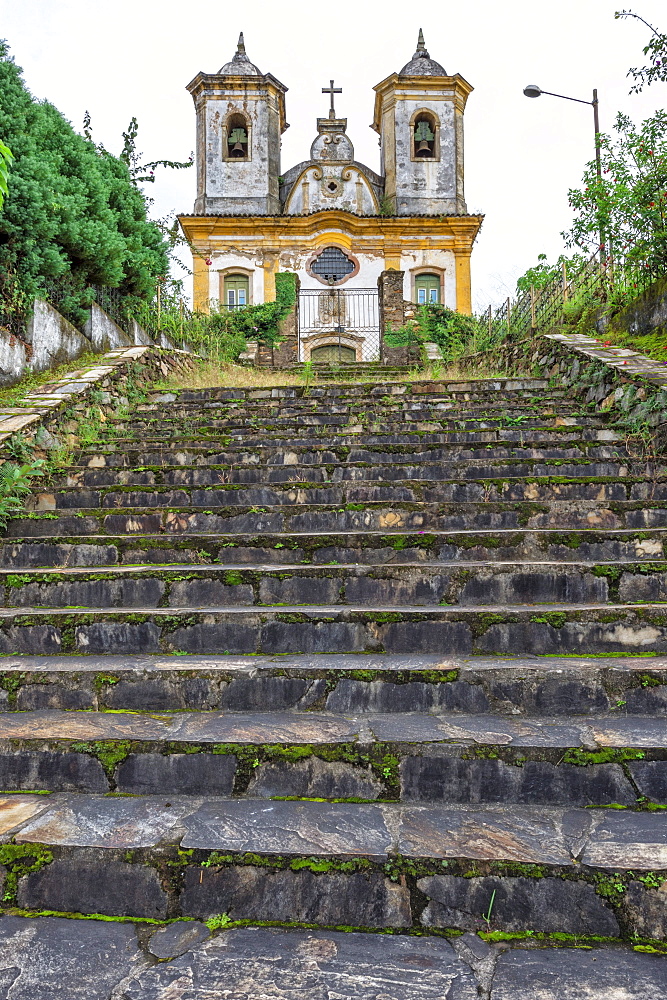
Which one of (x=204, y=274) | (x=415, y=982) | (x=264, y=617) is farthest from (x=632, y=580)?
(x=204, y=274)

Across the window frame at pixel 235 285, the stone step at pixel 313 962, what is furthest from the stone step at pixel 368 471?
the window frame at pixel 235 285

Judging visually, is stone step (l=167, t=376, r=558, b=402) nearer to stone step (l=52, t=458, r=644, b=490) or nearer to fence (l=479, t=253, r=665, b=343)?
fence (l=479, t=253, r=665, b=343)

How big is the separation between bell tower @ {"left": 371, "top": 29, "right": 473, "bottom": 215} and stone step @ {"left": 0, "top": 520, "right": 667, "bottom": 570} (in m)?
21.9

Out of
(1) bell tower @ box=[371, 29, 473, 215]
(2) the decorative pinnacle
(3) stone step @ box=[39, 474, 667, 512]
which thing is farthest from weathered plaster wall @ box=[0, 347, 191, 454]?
(2) the decorative pinnacle

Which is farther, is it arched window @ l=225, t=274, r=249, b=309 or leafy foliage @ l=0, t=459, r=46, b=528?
arched window @ l=225, t=274, r=249, b=309

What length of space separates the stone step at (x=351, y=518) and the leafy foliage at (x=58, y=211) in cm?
352

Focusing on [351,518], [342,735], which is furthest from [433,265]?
[342,735]

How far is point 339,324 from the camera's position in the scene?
68.5 ft

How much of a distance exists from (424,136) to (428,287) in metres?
5.99

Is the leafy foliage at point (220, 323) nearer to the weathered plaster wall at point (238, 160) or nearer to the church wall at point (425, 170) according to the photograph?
the weathered plaster wall at point (238, 160)

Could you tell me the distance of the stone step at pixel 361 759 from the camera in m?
2.28

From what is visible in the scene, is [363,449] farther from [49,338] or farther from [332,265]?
[332,265]

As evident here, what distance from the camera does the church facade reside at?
22.2 meters

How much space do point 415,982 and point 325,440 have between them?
15.2ft
